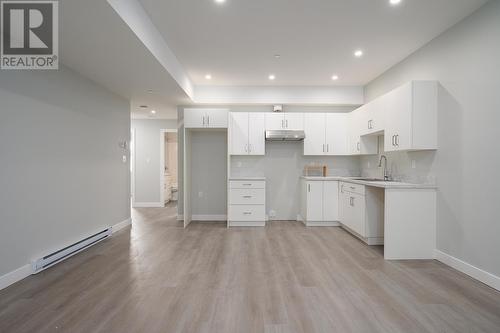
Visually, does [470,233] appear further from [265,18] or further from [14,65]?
[14,65]

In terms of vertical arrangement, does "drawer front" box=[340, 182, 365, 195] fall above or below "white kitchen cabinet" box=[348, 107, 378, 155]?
below

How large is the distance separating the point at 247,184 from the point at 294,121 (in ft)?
5.26

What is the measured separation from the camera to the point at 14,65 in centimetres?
245

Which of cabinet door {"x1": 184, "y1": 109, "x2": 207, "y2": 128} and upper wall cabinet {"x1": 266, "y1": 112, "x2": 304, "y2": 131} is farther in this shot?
upper wall cabinet {"x1": 266, "y1": 112, "x2": 304, "y2": 131}

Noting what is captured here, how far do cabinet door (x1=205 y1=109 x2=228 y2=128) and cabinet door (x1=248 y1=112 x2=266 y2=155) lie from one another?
513 millimetres

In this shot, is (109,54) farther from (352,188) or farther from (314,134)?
(352,188)

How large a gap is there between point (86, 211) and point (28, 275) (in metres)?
1.11

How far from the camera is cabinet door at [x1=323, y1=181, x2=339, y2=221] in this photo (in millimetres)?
4578

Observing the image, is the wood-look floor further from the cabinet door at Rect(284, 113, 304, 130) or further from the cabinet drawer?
the cabinet door at Rect(284, 113, 304, 130)

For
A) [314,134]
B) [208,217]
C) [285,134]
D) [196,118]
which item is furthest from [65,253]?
[314,134]

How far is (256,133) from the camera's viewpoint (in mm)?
4840

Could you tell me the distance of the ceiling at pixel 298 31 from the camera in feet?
8.06

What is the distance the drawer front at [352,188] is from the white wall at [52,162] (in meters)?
4.18

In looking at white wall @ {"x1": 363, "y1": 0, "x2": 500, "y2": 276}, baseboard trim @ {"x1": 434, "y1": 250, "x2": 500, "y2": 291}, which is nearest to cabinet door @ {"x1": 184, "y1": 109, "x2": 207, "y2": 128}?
white wall @ {"x1": 363, "y1": 0, "x2": 500, "y2": 276}
